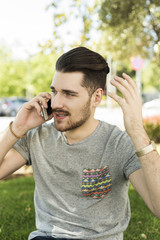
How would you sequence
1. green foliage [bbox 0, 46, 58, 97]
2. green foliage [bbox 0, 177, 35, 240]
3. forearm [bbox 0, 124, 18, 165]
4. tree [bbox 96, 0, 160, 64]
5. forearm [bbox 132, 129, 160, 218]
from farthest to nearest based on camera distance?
green foliage [bbox 0, 46, 58, 97], tree [bbox 96, 0, 160, 64], green foliage [bbox 0, 177, 35, 240], forearm [bbox 0, 124, 18, 165], forearm [bbox 132, 129, 160, 218]

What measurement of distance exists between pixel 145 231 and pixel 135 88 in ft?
8.46

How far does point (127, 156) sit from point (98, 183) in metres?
0.30

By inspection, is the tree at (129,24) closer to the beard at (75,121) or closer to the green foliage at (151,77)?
the beard at (75,121)

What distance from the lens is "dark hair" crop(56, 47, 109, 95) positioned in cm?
238

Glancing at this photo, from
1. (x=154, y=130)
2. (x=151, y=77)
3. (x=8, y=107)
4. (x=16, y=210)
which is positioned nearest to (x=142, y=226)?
(x=16, y=210)

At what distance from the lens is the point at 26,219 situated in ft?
15.1

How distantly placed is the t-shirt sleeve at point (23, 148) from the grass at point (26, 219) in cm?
174

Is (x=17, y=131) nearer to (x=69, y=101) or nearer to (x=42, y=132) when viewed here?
(x=42, y=132)

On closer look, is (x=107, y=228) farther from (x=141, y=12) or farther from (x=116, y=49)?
(x=116, y=49)

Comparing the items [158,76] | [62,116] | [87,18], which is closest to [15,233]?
[62,116]

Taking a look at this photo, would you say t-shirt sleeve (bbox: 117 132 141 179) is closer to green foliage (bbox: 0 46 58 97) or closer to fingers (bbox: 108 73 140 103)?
fingers (bbox: 108 73 140 103)

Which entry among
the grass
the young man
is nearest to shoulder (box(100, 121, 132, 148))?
the young man

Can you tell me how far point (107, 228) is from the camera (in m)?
2.34

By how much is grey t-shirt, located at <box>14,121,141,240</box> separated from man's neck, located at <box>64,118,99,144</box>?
0.14ft
